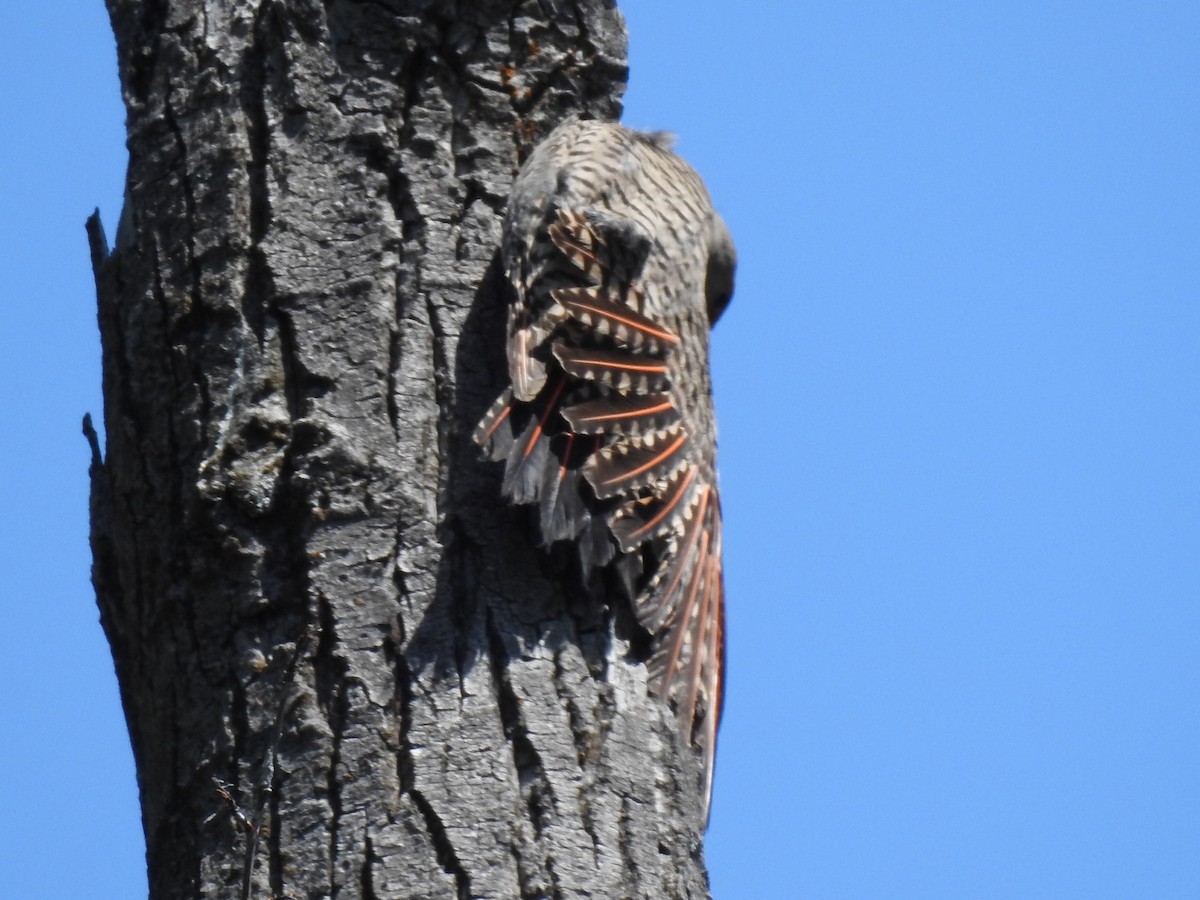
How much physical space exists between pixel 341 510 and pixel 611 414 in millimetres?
488

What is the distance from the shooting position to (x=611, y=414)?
275 centimetres

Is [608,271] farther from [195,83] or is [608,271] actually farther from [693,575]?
[195,83]

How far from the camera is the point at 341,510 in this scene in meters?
2.59

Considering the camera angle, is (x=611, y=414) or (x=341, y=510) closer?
(x=341, y=510)

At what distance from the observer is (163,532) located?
268 cm

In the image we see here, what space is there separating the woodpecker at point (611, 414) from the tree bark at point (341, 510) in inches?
3.1

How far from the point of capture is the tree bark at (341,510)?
2.42 m

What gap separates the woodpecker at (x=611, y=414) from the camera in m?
2.65

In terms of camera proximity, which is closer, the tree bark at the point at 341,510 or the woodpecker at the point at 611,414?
the tree bark at the point at 341,510

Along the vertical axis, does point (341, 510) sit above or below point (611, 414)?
below

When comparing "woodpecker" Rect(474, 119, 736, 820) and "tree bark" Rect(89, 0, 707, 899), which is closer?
"tree bark" Rect(89, 0, 707, 899)

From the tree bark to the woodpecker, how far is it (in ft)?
0.26

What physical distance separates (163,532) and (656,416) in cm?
88

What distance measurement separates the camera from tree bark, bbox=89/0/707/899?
242 cm
